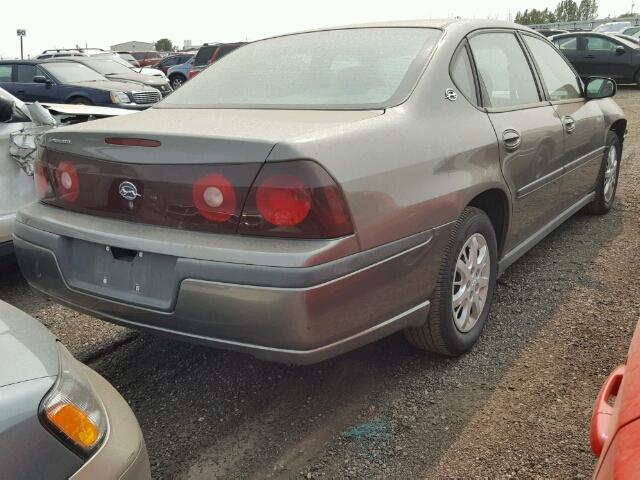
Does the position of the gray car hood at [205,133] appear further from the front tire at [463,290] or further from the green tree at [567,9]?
the green tree at [567,9]

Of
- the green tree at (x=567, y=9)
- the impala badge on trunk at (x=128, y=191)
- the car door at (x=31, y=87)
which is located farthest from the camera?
the green tree at (x=567, y=9)

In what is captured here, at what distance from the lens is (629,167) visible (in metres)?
6.98

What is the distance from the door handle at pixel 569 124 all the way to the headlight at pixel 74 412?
128 inches

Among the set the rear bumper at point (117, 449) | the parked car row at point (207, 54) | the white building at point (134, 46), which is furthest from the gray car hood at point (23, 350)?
the white building at point (134, 46)

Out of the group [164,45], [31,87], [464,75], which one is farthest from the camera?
[164,45]

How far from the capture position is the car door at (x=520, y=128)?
3105 mm

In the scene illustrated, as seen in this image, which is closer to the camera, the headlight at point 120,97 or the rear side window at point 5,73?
the headlight at point 120,97

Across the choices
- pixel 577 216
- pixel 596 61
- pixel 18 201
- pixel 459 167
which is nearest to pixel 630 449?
pixel 459 167

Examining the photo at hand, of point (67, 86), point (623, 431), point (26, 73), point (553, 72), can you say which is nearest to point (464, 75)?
point (553, 72)

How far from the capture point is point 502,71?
3404mm

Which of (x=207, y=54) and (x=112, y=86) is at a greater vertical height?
(x=207, y=54)

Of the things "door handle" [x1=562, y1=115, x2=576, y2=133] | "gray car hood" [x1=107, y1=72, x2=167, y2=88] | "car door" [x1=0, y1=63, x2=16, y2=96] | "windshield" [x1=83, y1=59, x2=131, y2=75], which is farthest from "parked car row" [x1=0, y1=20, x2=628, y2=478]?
"windshield" [x1=83, y1=59, x2=131, y2=75]

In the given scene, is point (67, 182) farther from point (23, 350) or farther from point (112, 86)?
point (112, 86)

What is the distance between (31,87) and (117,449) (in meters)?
12.0
